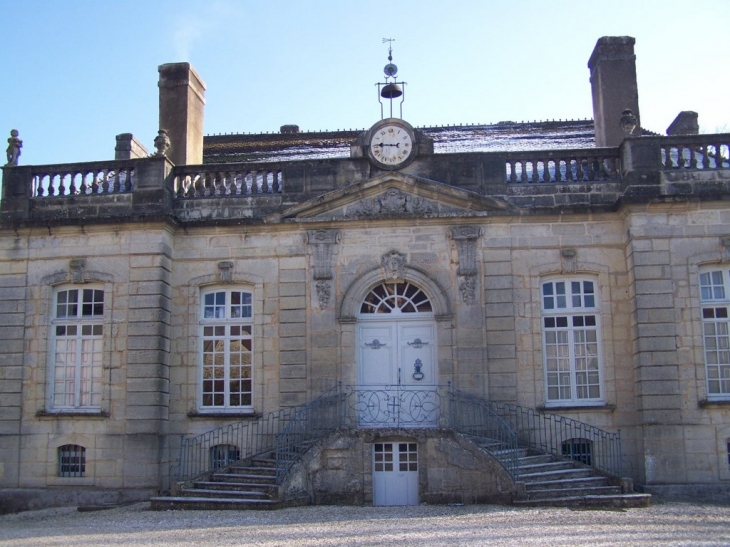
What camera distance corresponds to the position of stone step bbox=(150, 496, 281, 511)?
12.1 meters

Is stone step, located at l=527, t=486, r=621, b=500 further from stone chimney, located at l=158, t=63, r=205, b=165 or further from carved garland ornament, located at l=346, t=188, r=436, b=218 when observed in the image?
stone chimney, located at l=158, t=63, r=205, b=165

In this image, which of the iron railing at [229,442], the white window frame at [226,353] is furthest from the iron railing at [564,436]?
the white window frame at [226,353]

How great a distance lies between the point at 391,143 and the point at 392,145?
4 centimetres

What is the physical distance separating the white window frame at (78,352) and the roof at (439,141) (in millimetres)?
4932

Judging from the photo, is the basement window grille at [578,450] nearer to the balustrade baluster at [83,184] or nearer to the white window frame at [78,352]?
the white window frame at [78,352]

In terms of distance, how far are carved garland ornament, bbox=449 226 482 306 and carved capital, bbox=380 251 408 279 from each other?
2.94 feet

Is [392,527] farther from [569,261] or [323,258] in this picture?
[569,261]

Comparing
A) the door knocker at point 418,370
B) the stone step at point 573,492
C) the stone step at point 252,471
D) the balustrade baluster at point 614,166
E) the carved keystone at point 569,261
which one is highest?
the balustrade baluster at point 614,166

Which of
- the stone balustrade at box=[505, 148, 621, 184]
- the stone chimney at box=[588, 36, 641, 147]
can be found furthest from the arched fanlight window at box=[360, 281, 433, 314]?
the stone chimney at box=[588, 36, 641, 147]

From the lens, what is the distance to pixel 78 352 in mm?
14633

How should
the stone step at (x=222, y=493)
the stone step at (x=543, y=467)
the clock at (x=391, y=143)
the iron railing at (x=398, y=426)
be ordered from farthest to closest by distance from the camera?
1. the clock at (x=391, y=143)
2. the iron railing at (x=398, y=426)
3. the stone step at (x=543, y=467)
4. the stone step at (x=222, y=493)

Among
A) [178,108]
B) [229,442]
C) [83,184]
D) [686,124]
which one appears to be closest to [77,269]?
[83,184]

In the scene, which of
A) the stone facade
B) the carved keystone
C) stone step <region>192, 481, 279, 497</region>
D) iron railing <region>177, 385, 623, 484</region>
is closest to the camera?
stone step <region>192, 481, 279, 497</region>

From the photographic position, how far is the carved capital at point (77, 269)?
579 inches
